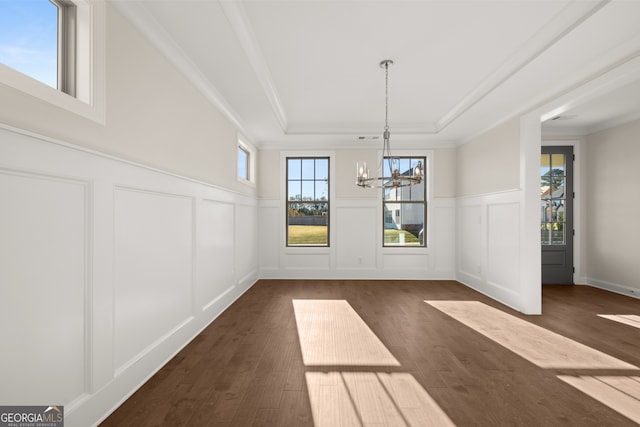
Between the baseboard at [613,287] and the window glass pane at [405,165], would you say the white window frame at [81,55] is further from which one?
the baseboard at [613,287]

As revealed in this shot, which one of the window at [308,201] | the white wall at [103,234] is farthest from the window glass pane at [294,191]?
the white wall at [103,234]

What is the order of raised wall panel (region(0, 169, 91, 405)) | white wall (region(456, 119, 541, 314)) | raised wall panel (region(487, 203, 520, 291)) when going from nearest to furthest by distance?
raised wall panel (region(0, 169, 91, 405))
white wall (region(456, 119, 541, 314))
raised wall panel (region(487, 203, 520, 291))

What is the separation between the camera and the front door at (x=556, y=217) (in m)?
5.39

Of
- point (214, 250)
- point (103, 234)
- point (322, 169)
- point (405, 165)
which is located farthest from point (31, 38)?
point (405, 165)

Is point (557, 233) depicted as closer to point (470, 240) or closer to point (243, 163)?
point (470, 240)

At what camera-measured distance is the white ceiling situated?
228 cm

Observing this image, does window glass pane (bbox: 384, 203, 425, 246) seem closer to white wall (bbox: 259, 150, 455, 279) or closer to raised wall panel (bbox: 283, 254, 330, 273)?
white wall (bbox: 259, 150, 455, 279)

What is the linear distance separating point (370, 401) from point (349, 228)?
4.20m


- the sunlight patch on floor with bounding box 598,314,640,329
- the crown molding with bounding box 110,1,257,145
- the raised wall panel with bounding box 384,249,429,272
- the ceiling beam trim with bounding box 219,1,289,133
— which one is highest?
the ceiling beam trim with bounding box 219,1,289,133

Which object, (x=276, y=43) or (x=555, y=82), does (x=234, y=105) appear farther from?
(x=555, y=82)

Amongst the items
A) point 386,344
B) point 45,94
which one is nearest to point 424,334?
point 386,344

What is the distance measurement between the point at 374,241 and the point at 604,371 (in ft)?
12.8

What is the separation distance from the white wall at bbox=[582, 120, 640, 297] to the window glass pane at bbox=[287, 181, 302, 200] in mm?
5116

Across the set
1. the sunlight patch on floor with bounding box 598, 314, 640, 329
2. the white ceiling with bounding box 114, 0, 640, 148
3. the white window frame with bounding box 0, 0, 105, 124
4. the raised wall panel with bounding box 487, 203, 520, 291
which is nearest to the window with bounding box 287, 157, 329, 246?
the white ceiling with bounding box 114, 0, 640, 148
